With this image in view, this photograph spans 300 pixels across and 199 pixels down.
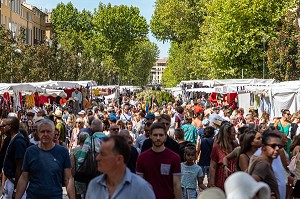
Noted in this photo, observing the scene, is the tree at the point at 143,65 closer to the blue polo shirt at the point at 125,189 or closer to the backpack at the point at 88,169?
the backpack at the point at 88,169

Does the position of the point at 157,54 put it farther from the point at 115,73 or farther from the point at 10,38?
the point at 10,38

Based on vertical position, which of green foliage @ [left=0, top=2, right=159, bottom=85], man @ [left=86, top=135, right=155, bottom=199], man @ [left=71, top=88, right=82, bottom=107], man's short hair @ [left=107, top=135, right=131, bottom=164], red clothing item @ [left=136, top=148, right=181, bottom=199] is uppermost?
green foliage @ [left=0, top=2, right=159, bottom=85]

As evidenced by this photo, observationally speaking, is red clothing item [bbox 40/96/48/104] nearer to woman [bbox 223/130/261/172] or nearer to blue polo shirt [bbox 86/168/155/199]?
woman [bbox 223/130/261/172]

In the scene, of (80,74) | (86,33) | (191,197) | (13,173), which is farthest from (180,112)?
(86,33)

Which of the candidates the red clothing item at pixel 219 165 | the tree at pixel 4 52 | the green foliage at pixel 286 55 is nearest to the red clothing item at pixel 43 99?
the tree at pixel 4 52

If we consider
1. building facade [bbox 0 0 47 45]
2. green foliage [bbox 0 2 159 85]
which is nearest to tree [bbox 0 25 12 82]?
building facade [bbox 0 0 47 45]

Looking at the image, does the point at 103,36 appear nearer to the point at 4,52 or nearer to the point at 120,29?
the point at 120,29

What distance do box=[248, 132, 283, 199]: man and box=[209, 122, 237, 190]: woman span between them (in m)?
2.72

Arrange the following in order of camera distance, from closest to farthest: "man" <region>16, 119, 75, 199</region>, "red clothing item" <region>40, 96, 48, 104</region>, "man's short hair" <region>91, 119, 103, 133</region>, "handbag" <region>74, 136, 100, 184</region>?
"man" <region>16, 119, 75, 199</region> < "handbag" <region>74, 136, 100, 184</region> < "man's short hair" <region>91, 119, 103, 133</region> < "red clothing item" <region>40, 96, 48, 104</region>

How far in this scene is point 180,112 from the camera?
2095cm

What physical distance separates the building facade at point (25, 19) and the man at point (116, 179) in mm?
61232

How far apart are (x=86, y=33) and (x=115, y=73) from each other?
9.78 metres

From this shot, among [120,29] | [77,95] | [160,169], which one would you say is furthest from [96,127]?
[120,29]

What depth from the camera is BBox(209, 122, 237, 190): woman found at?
999cm
